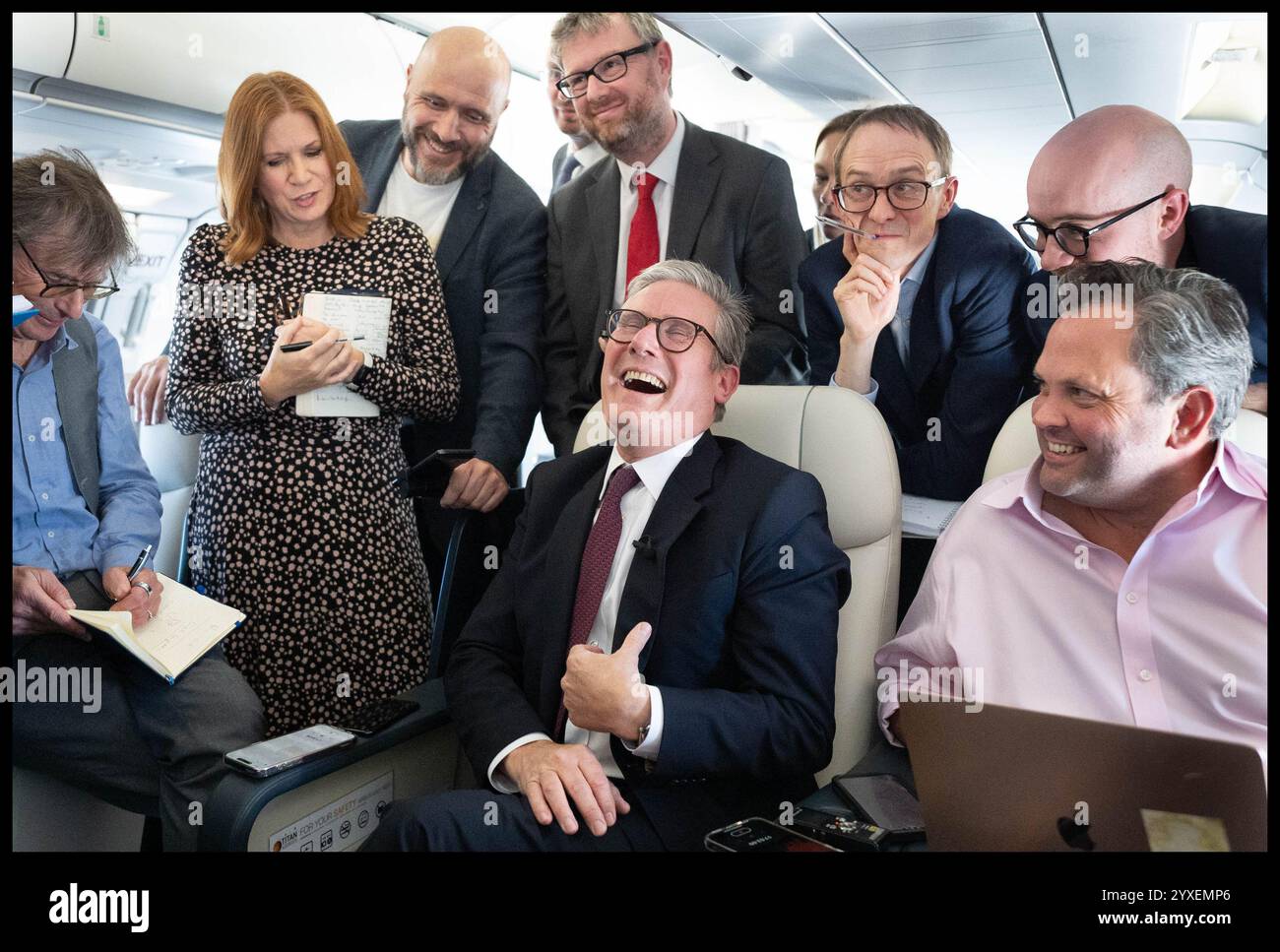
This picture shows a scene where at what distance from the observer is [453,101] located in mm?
2914

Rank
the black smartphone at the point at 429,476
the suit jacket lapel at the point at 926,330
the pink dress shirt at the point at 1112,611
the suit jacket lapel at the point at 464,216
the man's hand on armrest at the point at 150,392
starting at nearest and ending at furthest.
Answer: the pink dress shirt at the point at 1112,611 → the suit jacket lapel at the point at 926,330 → the black smartphone at the point at 429,476 → the suit jacket lapel at the point at 464,216 → the man's hand on armrest at the point at 150,392

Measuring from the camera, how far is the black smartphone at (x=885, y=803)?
4.91 ft

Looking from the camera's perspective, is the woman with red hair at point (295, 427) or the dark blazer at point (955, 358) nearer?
the dark blazer at point (955, 358)

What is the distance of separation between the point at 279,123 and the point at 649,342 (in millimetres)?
1110

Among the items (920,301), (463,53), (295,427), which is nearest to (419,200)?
(463,53)

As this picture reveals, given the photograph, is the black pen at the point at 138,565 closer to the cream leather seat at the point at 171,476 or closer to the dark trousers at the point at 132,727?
the dark trousers at the point at 132,727

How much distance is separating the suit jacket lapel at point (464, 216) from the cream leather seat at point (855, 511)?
1.19 meters

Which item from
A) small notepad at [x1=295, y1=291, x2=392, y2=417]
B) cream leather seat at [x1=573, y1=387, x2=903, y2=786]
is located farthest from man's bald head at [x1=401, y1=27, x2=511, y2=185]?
cream leather seat at [x1=573, y1=387, x2=903, y2=786]

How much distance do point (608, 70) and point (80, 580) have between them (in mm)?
1847

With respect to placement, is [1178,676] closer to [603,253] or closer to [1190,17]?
[603,253]

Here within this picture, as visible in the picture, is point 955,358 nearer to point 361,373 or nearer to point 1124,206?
point 1124,206

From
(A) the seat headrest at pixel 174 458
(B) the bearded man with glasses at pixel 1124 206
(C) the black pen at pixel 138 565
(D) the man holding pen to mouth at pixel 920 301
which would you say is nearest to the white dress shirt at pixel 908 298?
(D) the man holding pen to mouth at pixel 920 301

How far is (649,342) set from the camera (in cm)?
210
